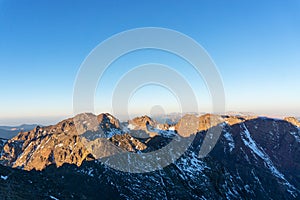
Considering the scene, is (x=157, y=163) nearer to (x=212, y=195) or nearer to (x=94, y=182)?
(x=212, y=195)

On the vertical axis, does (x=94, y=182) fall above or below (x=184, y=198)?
above

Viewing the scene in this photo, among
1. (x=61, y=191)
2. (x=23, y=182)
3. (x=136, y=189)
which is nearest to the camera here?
(x=23, y=182)

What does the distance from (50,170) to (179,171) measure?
3802 inches

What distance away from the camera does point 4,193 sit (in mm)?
67312

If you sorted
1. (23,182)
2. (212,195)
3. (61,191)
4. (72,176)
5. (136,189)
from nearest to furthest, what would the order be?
(23,182), (61,191), (72,176), (136,189), (212,195)

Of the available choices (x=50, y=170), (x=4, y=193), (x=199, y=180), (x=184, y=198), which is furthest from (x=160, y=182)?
(x=4, y=193)

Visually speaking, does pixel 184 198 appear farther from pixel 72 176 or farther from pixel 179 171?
pixel 72 176

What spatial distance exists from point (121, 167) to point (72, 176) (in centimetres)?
4225

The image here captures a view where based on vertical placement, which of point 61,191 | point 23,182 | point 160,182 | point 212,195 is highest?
point 23,182

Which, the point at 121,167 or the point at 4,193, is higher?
the point at 4,193

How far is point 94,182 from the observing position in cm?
14388

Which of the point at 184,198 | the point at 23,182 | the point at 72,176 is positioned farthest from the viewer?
the point at 184,198

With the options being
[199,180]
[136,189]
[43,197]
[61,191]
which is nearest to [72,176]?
[136,189]

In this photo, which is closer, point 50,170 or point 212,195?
point 50,170
